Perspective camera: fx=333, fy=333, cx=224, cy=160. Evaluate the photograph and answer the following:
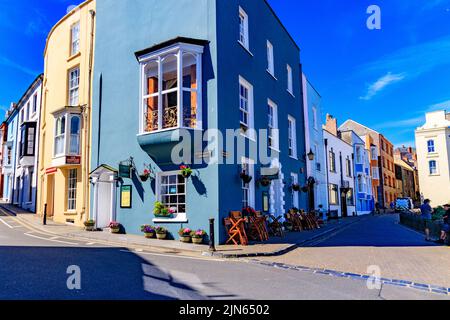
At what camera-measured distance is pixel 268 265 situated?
8727mm

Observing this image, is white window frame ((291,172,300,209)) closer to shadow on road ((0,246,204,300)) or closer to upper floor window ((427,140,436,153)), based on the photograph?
shadow on road ((0,246,204,300))

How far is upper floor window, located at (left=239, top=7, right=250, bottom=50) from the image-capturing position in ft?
49.2

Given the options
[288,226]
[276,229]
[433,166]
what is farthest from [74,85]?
[433,166]

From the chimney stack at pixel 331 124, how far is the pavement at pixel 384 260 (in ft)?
81.9

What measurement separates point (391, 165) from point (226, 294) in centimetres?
5798

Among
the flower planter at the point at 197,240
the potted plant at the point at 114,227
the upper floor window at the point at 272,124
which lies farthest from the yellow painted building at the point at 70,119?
the upper floor window at the point at 272,124

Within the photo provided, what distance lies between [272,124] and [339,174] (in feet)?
55.5

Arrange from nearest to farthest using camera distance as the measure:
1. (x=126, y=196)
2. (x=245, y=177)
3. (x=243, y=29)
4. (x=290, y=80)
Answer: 1. (x=245, y=177)
2. (x=126, y=196)
3. (x=243, y=29)
4. (x=290, y=80)

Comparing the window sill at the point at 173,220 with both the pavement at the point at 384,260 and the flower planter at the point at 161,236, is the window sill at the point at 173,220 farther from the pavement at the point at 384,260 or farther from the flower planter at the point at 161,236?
the pavement at the point at 384,260

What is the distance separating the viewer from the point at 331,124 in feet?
122

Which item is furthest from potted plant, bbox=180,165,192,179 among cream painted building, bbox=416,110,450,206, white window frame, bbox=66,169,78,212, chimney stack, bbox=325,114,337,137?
cream painted building, bbox=416,110,450,206

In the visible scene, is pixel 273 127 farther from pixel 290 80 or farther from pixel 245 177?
pixel 245 177

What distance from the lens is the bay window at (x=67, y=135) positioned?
16.4 metres

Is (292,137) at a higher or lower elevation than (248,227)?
higher
